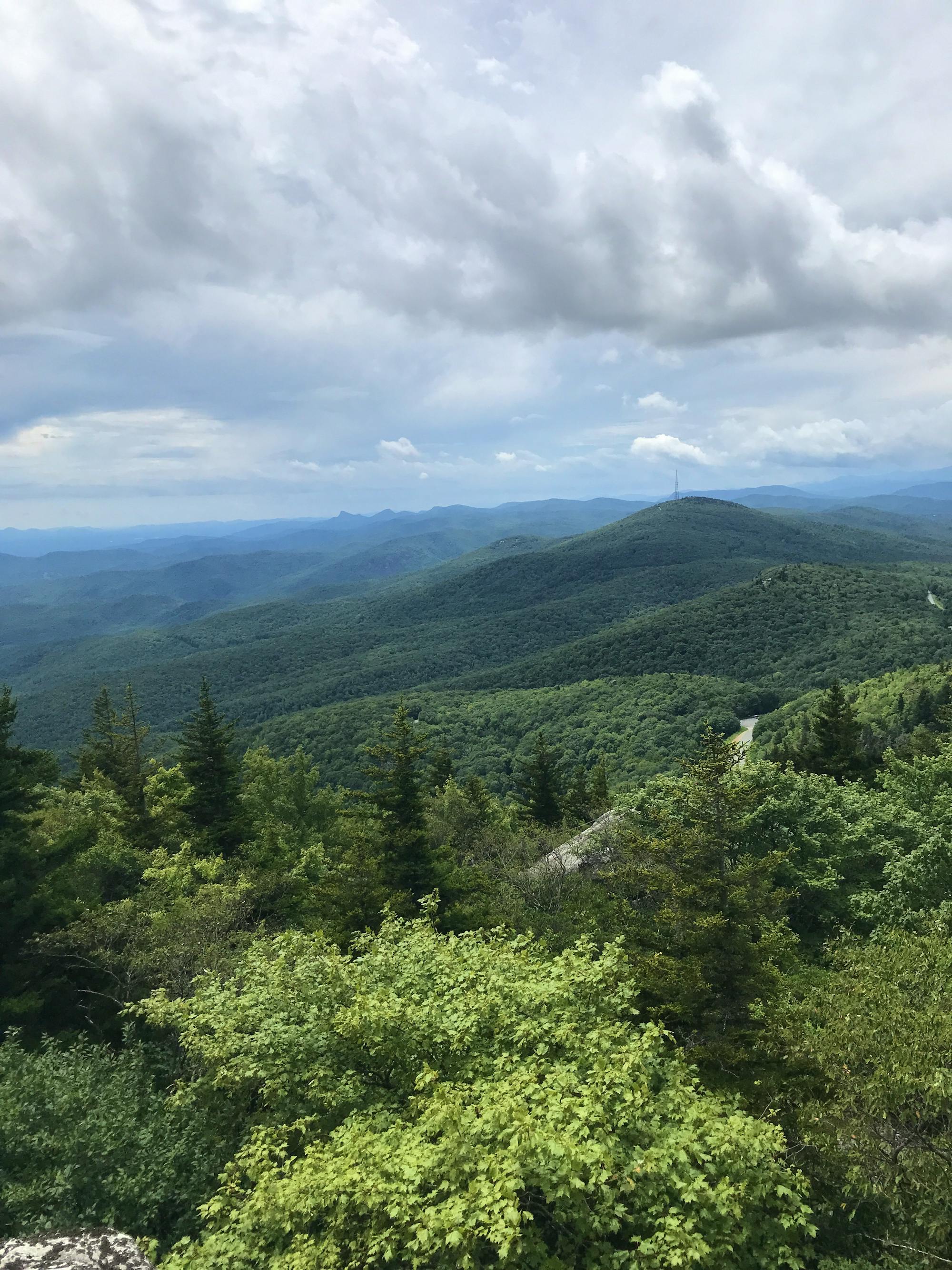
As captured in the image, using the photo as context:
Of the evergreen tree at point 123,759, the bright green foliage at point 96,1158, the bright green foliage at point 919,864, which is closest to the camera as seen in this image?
the bright green foliage at point 96,1158

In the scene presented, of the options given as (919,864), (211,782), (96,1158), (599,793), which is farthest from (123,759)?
(919,864)

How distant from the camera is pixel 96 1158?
417 inches

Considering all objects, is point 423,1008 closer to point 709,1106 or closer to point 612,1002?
point 612,1002

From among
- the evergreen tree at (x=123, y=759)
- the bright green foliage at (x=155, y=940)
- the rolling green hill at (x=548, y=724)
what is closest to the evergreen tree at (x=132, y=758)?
the evergreen tree at (x=123, y=759)

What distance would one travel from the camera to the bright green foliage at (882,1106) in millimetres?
8984

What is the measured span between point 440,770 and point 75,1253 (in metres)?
49.1

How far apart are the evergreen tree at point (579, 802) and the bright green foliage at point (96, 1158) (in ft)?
120

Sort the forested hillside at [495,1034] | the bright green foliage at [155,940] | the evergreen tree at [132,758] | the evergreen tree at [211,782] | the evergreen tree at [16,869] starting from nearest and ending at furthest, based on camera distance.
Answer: the forested hillside at [495,1034]
the bright green foliage at [155,940]
the evergreen tree at [16,869]
the evergreen tree at [211,782]
the evergreen tree at [132,758]

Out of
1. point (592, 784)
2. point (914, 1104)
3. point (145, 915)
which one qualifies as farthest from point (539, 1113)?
point (592, 784)

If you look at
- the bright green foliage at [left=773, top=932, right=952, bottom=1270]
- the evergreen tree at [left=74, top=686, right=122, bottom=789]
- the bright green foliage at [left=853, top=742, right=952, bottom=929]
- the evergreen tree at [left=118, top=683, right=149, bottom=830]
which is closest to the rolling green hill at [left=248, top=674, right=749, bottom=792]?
the evergreen tree at [left=74, top=686, right=122, bottom=789]

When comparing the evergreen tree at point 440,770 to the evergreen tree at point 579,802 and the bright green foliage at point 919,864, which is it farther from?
the bright green foliage at point 919,864

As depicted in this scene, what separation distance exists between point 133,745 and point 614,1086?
45230 millimetres

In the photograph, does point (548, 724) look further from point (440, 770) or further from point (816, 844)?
point (816, 844)

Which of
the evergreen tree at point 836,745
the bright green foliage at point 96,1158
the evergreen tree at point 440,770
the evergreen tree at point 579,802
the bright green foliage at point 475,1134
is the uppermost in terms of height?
the bright green foliage at point 475,1134
